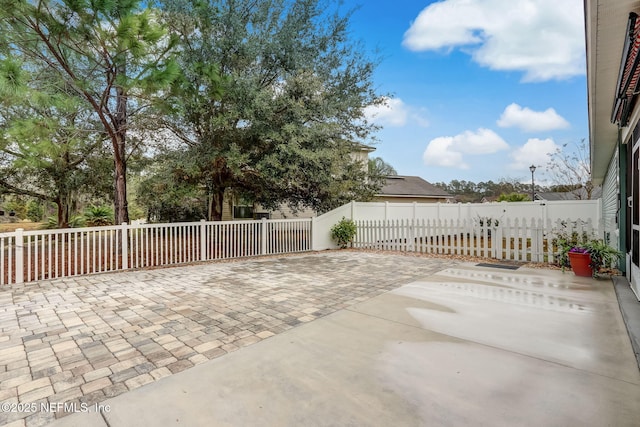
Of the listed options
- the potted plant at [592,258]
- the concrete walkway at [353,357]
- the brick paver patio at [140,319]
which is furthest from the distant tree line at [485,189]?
the brick paver patio at [140,319]

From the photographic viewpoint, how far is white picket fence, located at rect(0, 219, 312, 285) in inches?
241

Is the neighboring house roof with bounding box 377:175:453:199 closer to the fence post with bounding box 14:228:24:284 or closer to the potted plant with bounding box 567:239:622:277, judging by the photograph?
the potted plant with bounding box 567:239:622:277

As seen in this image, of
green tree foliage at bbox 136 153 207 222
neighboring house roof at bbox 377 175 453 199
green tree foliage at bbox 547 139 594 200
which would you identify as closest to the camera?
green tree foliage at bbox 136 153 207 222

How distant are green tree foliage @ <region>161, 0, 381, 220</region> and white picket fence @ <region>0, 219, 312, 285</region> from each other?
1.61 m

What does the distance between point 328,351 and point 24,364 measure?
260 centimetres

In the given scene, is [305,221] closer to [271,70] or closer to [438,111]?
[271,70]

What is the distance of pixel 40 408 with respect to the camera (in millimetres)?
2041

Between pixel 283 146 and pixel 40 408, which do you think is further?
pixel 283 146

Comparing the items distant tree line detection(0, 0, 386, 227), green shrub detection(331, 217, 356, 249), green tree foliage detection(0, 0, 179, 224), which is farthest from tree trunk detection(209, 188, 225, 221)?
green tree foliage detection(0, 0, 179, 224)

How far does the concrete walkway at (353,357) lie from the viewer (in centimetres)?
199

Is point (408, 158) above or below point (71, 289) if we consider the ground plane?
above

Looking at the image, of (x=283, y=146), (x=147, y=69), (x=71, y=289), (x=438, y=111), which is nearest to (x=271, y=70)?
(x=283, y=146)

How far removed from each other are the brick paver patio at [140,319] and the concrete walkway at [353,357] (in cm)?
3

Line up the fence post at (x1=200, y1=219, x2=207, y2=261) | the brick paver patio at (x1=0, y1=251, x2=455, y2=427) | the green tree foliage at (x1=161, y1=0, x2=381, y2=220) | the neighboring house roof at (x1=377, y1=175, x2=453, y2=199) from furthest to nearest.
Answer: the neighboring house roof at (x1=377, y1=175, x2=453, y2=199) → the green tree foliage at (x1=161, y1=0, x2=381, y2=220) → the fence post at (x1=200, y1=219, x2=207, y2=261) → the brick paver patio at (x1=0, y1=251, x2=455, y2=427)
